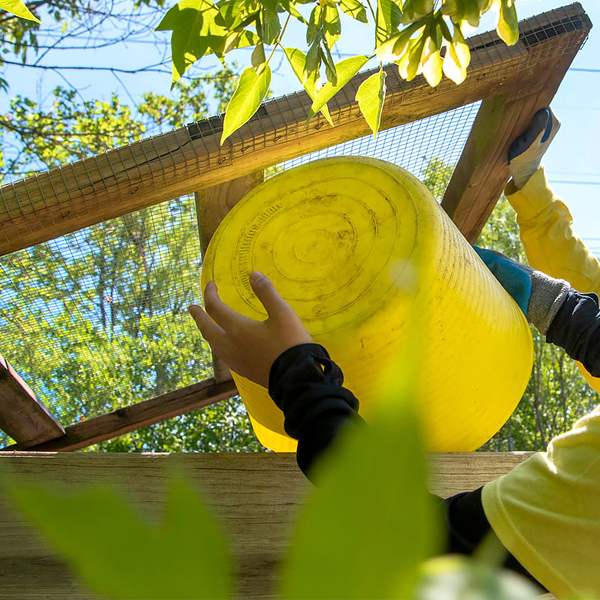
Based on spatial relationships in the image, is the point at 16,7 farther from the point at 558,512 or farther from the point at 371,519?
the point at 558,512

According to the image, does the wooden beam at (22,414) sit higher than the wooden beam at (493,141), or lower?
lower

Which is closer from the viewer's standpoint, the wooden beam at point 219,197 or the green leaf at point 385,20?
the green leaf at point 385,20

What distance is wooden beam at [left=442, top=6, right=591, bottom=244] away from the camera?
142cm

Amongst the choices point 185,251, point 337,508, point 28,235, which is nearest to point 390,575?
point 337,508

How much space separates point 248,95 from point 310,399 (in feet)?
1.25

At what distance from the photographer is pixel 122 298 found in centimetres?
196

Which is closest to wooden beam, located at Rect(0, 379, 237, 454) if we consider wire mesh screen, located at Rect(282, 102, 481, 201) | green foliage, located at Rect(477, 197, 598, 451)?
wire mesh screen, located at Rect(282, 102, 481, 201)

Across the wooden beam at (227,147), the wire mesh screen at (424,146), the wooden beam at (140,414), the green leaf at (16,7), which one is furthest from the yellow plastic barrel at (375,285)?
the wooden beam at (140,414)

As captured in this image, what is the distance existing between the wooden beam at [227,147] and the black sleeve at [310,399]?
663 millimetres

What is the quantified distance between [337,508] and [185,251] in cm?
174

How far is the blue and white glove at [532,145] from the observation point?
146cm

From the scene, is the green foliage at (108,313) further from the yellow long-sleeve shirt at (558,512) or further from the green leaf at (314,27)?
the yellow long-sleeve shirt at (558,512)

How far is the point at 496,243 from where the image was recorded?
7379 mm

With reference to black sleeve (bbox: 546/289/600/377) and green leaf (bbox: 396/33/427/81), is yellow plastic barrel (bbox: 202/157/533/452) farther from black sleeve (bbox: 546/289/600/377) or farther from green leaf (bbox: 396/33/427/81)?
green leaf (bbox: 396/33/427/81)
